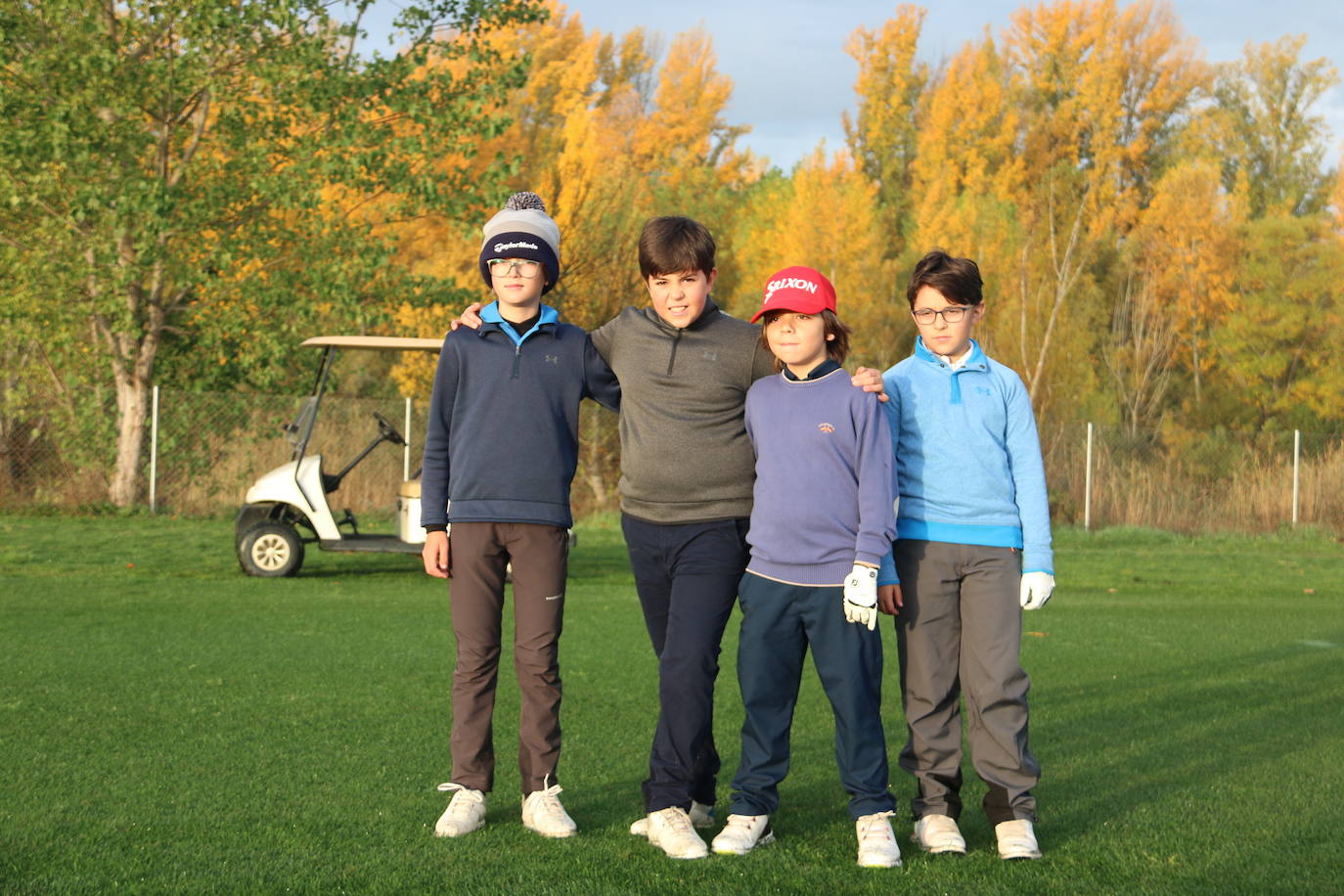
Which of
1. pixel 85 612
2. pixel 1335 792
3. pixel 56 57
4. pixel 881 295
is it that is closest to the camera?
pixel 1335 792

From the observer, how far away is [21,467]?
17.6m

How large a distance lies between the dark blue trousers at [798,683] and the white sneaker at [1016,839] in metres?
0.32

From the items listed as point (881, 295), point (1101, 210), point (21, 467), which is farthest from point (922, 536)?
point (1101, 210)

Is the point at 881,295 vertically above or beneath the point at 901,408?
above

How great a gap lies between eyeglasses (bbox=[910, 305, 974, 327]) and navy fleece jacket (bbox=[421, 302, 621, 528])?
98 centimetres

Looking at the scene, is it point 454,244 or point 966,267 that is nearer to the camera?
point 966,267

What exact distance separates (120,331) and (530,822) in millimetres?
14816

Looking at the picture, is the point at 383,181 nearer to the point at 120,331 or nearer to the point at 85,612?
the point at 120,331

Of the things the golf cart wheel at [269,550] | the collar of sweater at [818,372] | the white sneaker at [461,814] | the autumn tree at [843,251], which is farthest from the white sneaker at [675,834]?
the autumn tree at [843,251]

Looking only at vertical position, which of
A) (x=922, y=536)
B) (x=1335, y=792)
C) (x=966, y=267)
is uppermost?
(x=966, y=267)

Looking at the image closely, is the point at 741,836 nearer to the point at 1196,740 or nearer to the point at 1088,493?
the point at 1196,740

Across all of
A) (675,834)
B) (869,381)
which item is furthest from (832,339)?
(675,834)

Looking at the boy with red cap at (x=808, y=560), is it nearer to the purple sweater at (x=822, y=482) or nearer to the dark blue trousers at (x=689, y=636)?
the purple sweater at (x=822, y=482)

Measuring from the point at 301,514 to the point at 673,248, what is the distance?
844cm
